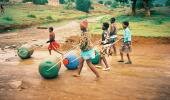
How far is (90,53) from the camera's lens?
359 inches

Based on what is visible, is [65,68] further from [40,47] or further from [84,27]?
[40,47]

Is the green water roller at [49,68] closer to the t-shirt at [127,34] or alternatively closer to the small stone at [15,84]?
the small stone at [15,84]

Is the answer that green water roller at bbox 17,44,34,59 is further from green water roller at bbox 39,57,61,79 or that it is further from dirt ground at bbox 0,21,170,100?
green water roller at bbox 39,57,61,79

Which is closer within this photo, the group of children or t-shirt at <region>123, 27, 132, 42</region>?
the group of children

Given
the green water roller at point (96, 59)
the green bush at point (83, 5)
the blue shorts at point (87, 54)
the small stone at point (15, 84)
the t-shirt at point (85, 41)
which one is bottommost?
the small stone at point (15, 84)

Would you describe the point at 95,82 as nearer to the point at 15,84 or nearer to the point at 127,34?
the point at 15,84

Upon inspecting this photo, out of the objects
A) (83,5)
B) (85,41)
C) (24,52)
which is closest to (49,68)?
(85,41)

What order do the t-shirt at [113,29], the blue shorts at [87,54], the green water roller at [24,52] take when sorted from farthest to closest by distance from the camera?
the green water roller at [24,52], the t-shirt at [113,29], the blue shorts at [87,54]

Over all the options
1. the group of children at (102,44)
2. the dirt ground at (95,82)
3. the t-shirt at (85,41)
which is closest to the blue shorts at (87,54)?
the group of children at (102,44)

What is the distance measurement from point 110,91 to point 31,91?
89.0 inches

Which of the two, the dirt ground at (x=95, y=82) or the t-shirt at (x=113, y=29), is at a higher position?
the t-shirt at (x=113, y=29)

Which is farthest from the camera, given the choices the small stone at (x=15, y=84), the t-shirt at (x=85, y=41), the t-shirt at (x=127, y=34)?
the t-shirt at (x=127, y=34)

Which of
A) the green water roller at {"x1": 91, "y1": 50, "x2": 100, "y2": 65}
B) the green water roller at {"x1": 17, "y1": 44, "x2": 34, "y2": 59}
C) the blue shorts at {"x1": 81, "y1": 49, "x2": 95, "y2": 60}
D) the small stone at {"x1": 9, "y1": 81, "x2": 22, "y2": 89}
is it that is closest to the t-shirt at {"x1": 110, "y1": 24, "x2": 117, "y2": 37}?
the green water roller at {"x1": 91, "y1": 50, "x2": 100, "y2": 65}

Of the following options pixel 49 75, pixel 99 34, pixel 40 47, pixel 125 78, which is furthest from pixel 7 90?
pixel 99 34
